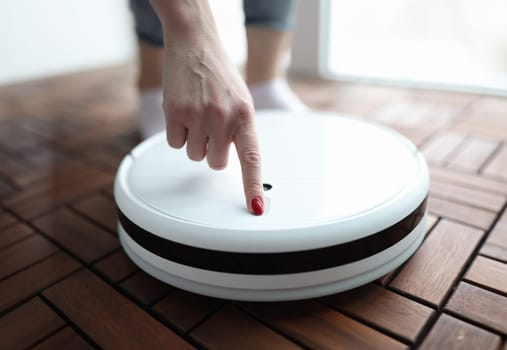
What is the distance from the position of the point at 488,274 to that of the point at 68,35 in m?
1.89

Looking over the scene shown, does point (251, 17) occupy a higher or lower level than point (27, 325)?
higher

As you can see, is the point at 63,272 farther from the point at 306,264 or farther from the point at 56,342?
the point at 306,264

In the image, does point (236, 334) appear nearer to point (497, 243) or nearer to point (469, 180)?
point (497, 243)

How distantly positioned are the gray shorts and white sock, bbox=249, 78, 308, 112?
0.44 ft

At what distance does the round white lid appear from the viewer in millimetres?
468

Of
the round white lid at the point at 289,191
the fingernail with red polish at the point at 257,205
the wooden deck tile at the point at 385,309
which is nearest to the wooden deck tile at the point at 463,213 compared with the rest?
the round white lid at the point at 289,191

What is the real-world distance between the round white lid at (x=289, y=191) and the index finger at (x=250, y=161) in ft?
0.06

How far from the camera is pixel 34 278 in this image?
1.89 feet

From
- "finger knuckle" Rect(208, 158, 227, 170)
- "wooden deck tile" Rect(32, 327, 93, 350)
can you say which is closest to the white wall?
"finger knuckle" Rect(208, 158, 227, 170)

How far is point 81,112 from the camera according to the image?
132cm

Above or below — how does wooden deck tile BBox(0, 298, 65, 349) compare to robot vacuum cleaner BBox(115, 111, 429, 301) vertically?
below

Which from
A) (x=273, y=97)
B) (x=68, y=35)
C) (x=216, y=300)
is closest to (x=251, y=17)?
(x=273, y=97)

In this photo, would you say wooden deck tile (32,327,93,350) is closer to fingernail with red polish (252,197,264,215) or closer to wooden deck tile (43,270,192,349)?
wooden deck tile (43,270,192,349)

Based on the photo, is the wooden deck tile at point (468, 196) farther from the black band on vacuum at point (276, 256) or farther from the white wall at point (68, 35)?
the white wall at point (68, 35)
